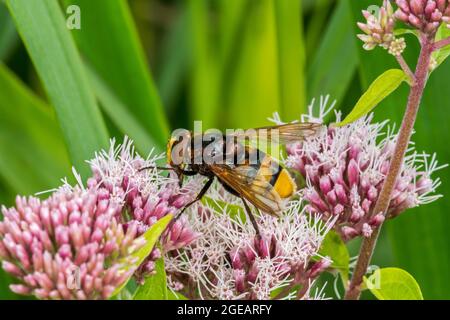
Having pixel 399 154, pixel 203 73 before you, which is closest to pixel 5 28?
pixel 203 73

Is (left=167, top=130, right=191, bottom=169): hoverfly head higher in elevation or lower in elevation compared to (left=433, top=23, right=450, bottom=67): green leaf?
lower

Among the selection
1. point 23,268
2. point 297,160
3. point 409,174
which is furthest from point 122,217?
point 409,174

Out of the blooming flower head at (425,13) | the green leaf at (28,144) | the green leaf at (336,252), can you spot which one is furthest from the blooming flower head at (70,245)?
the green leaf at (28,144)

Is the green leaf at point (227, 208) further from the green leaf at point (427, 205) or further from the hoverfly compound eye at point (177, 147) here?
the green leaf at point (427, 205)

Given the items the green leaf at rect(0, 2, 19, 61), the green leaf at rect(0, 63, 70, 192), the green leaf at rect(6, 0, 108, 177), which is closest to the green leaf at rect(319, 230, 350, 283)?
the green leaf at rect(6, 0, 108, 177)

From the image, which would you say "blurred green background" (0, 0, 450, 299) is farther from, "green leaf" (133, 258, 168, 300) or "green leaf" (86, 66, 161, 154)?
"green leaf" (133, 258, 168, 300)

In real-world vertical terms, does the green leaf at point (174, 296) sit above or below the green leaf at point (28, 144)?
below
